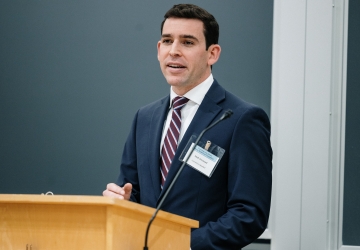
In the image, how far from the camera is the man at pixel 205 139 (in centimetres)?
207

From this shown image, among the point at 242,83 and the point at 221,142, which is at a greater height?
the point at 242,83

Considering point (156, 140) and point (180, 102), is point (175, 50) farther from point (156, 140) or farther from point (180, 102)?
point (156, 140)

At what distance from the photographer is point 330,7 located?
3068 mm

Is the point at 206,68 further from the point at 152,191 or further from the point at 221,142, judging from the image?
the point at 152,191

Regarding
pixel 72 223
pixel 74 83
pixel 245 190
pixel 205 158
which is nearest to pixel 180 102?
pixel 205 158

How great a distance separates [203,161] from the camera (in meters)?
2.15

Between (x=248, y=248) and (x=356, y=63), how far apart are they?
1.15 metres

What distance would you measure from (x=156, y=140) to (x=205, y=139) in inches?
8.3

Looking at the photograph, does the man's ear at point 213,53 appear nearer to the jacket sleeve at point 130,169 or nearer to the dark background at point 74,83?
the jacket sleeve at point 130,169

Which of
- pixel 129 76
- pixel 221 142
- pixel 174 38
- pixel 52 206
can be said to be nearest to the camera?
pixel 52 206

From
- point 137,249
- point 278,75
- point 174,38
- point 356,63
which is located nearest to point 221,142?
point 174,38

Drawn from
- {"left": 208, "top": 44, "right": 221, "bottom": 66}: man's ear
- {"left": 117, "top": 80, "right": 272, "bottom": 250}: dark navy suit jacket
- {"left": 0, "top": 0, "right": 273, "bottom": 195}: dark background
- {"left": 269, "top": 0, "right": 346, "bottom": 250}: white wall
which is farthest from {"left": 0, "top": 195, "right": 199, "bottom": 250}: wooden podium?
{"left": 0, "top": 0, "right": 273, "bottom": 195}: dark background

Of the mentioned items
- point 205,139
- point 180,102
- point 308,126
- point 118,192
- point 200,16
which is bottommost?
point 118,192

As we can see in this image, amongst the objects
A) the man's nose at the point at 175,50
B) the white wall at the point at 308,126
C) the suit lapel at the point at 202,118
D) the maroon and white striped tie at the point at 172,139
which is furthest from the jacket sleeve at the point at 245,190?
the white wall at the point at 308,126
